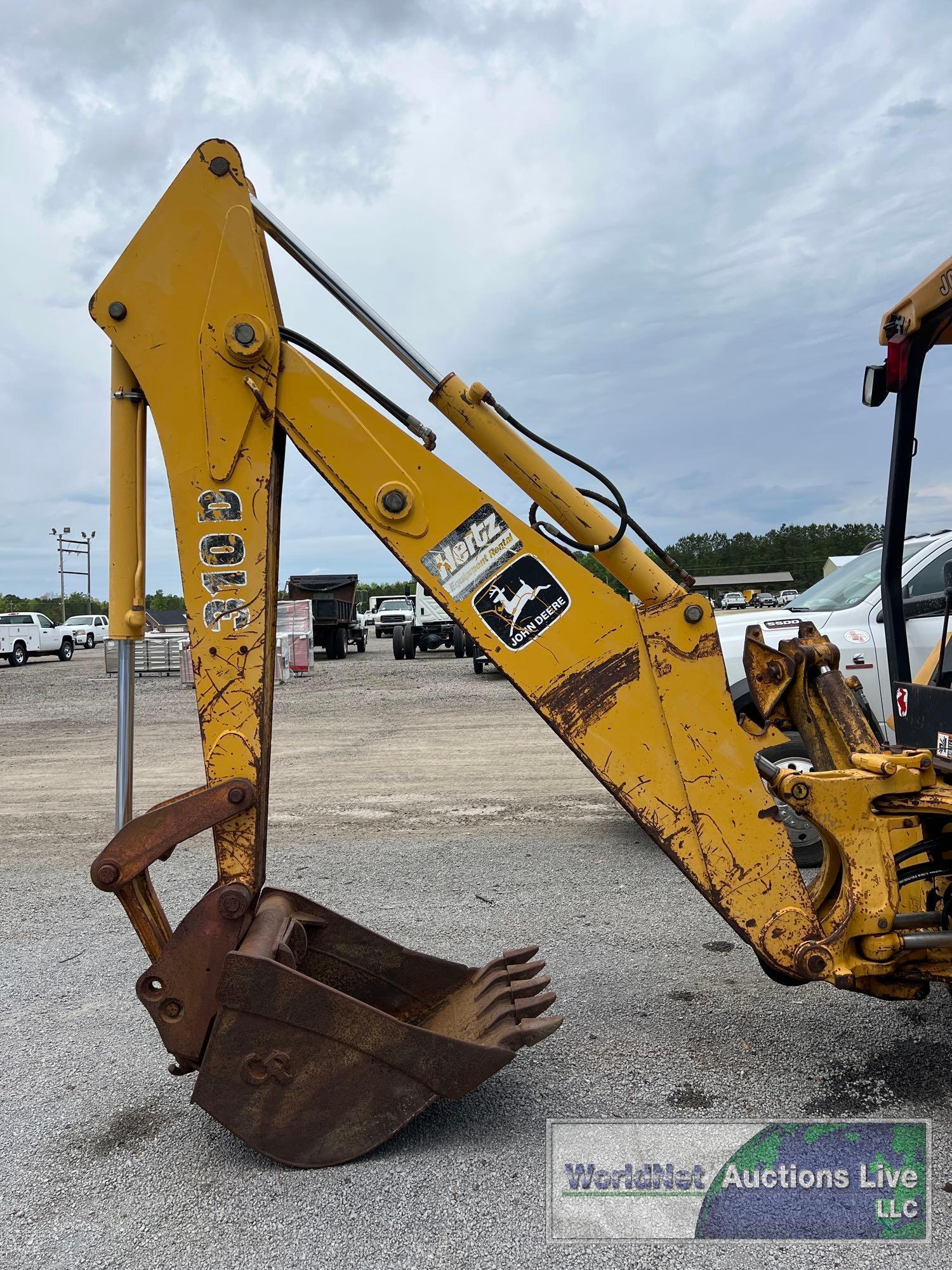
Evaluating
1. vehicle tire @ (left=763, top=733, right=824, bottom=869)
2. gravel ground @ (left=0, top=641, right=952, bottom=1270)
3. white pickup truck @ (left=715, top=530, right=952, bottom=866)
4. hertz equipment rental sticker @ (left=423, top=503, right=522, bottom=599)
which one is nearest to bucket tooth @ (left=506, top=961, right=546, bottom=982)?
gravel ground @ (left=0, top=641, right=952, bottom=1270)

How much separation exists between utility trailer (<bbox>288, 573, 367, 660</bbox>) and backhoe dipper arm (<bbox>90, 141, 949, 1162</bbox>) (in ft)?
80.7

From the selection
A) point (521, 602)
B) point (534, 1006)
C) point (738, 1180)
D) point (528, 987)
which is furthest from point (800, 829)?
point (521, 602)

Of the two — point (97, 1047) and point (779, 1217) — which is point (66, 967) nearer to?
point (97, 1047)

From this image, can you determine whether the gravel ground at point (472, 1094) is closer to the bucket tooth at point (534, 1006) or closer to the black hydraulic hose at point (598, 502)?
A: the bucket tooth at point (534, 1006)

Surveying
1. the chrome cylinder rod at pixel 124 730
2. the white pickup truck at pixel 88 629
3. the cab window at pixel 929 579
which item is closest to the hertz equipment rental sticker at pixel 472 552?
the chrome cylinder rod at pixel 124 730

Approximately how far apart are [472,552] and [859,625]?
405 centimetres

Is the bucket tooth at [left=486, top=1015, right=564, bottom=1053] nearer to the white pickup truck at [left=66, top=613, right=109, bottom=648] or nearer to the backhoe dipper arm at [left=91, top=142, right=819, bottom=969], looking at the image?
the backhoe dipper arm at [left=91, top=142, right=819, bottom=969]

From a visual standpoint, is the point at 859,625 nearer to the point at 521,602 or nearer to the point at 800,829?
the point at 800,829

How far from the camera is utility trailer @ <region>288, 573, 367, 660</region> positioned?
27672mm

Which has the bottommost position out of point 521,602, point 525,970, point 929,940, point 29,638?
point 525,970

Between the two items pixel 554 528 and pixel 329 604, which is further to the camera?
pixel 329 604

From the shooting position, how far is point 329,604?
27.8m

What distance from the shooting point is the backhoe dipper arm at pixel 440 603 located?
9.46 feet

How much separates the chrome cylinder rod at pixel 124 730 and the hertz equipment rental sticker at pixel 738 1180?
1.66 meters
